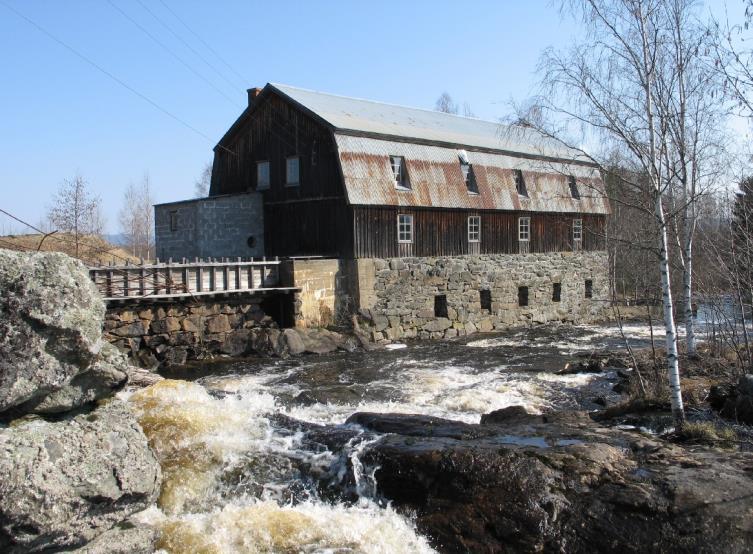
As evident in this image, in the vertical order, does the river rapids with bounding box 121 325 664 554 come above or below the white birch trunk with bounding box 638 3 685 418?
below

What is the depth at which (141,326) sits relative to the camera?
17234mm

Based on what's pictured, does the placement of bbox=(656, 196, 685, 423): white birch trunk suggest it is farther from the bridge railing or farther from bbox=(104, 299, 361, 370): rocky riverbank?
the bridge railing

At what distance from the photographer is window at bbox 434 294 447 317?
24219 millimetres

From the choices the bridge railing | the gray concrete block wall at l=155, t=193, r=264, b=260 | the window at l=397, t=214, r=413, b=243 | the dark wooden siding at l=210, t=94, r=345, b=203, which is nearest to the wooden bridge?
the bridge railing

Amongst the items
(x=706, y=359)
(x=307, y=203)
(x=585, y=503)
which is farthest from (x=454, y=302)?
(x=585, y=503)

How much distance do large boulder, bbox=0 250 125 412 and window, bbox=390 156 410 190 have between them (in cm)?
1785

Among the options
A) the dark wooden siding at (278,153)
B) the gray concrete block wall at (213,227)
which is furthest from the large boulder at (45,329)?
the gray concrete block wall at (213,227)

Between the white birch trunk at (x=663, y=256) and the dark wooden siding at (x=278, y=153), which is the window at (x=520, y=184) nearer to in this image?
the dark wooden siding at (x=278, y=153)

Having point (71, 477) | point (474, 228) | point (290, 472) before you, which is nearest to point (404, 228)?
point (474, 228)

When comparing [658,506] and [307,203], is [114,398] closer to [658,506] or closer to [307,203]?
[658,506]

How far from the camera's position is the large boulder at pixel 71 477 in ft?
16.5

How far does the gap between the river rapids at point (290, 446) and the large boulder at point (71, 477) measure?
88 centimetres

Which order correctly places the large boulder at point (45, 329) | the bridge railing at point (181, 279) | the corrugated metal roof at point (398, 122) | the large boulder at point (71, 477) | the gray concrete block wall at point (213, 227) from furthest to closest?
the gray concrete block wall at point (213, 227) < the corrugated metal roof at point (398, 122) < the bridge railing at point (181, 279) < the large boulder at point (45, 329) < the large boulder at point (71, 477)

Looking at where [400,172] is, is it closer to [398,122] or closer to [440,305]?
[398,122]
